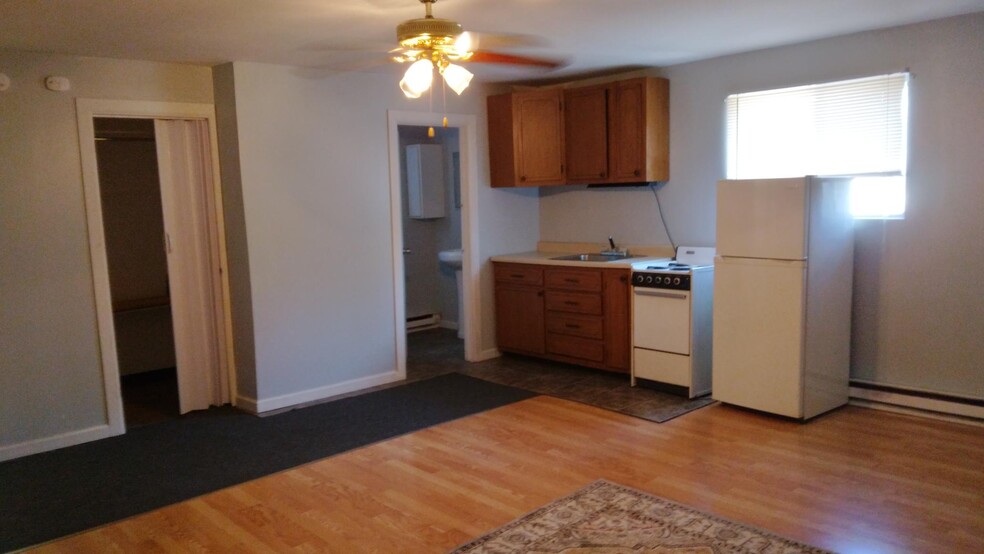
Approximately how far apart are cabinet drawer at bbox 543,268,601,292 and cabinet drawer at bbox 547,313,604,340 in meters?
0.24

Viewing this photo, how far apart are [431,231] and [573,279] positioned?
2496 mm

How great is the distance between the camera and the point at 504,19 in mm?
3707

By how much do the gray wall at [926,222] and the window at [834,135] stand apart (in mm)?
74

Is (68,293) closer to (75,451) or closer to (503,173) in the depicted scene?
(75,451)

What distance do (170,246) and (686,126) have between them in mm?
3849

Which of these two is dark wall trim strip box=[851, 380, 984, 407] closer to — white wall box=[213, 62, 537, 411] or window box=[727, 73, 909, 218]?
window box=[727, 73, 909, 218]

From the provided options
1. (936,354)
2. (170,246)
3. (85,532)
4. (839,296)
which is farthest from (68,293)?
(936,354)

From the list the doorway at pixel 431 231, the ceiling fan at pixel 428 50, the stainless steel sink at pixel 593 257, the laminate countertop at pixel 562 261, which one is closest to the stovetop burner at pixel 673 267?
the laminate countertop at pixel 562 261

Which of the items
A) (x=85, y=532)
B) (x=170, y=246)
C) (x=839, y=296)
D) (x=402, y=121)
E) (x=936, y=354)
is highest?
(x=402, y=121)

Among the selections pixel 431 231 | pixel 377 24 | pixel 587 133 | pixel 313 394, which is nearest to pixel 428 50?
pixel 377 24

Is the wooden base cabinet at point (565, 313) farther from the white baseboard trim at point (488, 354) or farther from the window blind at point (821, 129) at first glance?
the window blind at point (821, 129)

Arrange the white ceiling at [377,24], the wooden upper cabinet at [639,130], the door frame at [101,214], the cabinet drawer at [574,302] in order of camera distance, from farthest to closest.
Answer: the cabinet drawer at [574,302], the wooden upper cabinet at [639,130], the door frame at [101,214], the white ceiling at [377,24]

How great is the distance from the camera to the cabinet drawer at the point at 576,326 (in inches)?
216

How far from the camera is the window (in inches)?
172
